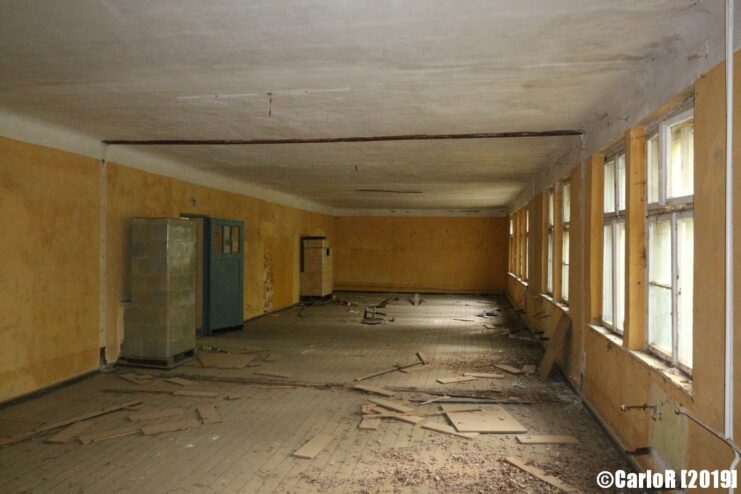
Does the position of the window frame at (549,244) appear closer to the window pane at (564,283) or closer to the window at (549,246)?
the window at (549,246)

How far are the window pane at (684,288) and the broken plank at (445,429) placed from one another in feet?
6.18

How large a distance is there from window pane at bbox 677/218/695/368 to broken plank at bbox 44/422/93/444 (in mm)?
4700

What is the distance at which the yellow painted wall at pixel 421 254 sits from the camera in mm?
17875

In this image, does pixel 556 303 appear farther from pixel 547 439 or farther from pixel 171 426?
pixel 171 426

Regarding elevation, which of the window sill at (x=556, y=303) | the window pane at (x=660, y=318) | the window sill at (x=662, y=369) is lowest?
the window sill at (x=662, y=369)

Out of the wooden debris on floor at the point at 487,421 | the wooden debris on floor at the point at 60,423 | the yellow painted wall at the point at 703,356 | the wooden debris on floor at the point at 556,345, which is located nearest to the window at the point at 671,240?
the yellow painted wall at the point at 703,356

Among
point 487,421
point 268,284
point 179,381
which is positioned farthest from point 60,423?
point 268,284

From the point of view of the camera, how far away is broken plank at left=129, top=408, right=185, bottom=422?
16.1ft

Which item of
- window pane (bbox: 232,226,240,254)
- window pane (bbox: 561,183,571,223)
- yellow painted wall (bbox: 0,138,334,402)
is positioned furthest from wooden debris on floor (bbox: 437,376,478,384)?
window pane (bbox: 232,226,240,254)

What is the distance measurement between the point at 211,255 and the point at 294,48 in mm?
6403

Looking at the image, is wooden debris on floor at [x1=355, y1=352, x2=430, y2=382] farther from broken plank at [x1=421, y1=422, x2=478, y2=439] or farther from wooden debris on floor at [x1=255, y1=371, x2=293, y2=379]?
broken plank at [x1=421, y1=422, x2=478, y2=439]

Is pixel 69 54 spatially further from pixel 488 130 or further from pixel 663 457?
pixel 663 457

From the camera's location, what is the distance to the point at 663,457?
3.29 m

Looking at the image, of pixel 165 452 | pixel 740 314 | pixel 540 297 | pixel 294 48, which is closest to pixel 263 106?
pixel 294 48
